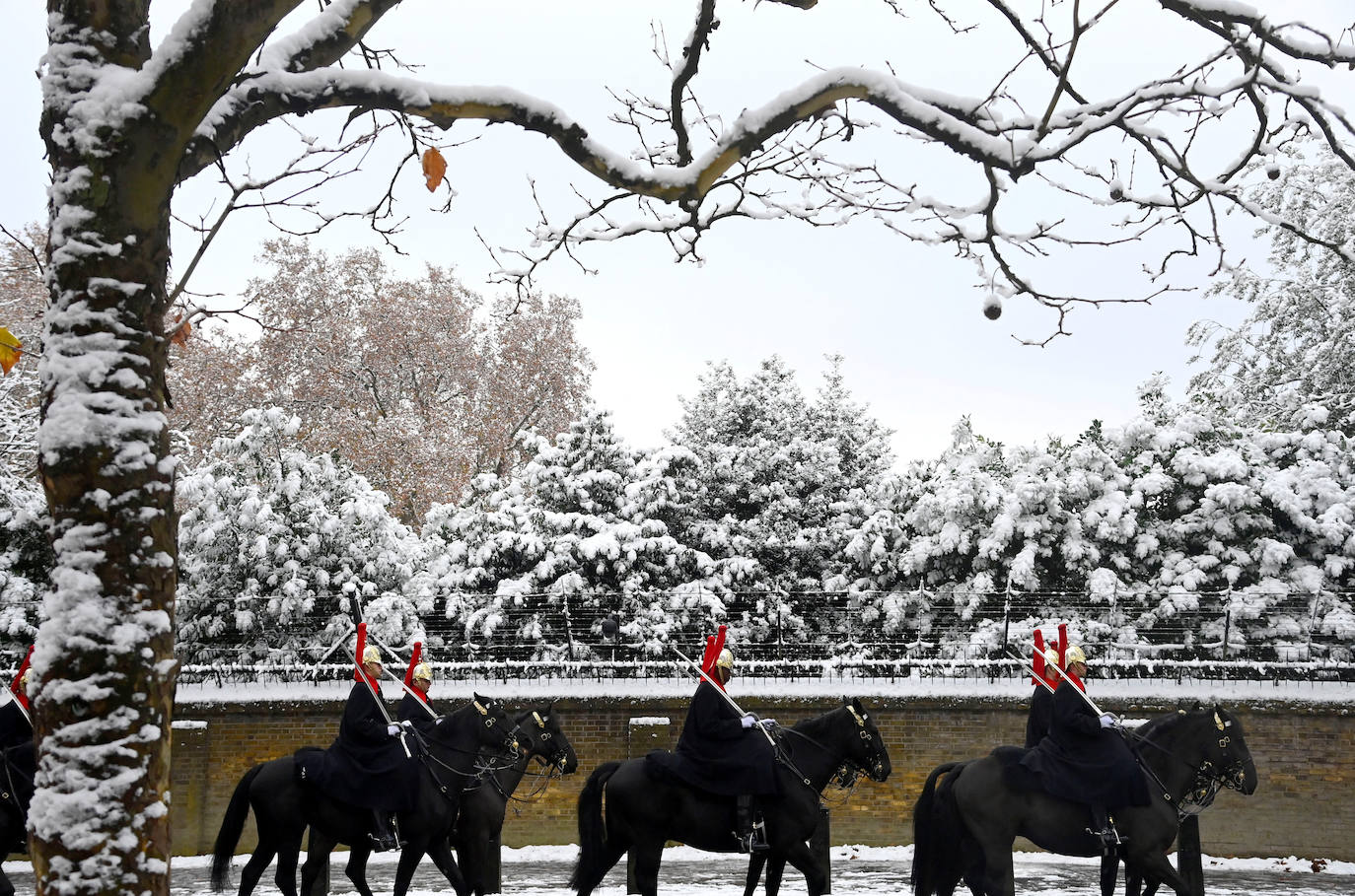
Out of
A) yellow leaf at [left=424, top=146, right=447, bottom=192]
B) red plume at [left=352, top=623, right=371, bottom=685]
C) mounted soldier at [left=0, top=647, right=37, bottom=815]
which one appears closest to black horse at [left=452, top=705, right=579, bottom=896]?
red plume at [left=352, top=623, right=371, bottom=685]

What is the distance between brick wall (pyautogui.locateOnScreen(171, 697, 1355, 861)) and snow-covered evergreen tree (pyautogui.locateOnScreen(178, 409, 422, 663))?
180 centimetres

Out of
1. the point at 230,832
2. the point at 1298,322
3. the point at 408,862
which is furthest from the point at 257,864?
the point at 1298,322

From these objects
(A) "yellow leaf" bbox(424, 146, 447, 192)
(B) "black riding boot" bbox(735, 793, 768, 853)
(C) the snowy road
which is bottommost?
(C) the snowy road

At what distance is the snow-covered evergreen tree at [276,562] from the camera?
16969mm

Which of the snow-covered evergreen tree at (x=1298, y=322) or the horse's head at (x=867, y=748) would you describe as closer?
the horse's head at (x=867, y=748)

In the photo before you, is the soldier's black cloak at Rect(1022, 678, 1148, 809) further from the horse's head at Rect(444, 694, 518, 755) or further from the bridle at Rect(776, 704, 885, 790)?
the horse's head at Rect(444, 694, 518, 755)

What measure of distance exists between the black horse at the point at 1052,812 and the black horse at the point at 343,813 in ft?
12.3

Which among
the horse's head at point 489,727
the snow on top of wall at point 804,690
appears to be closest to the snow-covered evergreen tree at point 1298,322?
the snow on top of wall at point 804,690

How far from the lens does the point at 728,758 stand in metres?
9.52

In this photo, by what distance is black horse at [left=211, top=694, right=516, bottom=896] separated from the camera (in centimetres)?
1013

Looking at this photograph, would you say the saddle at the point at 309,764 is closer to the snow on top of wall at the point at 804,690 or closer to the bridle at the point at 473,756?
the bridle at the point at 473,756

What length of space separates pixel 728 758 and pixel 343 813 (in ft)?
10.7

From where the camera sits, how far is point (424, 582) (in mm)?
18406

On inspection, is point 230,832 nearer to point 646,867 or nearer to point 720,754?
point 646,867
